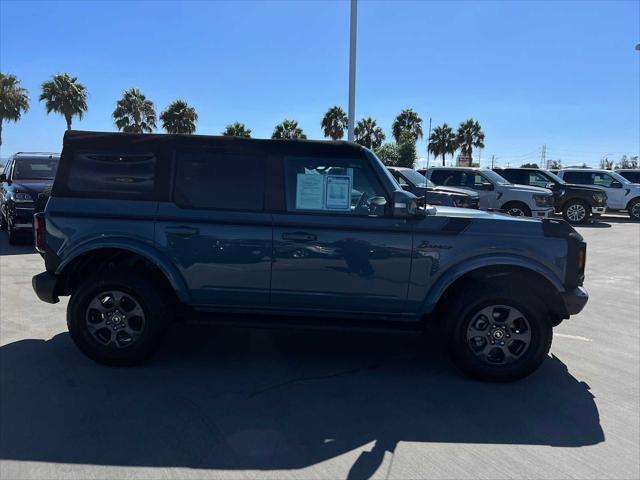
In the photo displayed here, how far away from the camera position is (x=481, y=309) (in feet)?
13.3

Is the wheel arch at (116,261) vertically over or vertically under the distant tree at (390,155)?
under

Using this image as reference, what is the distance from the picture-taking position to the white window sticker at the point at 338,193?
13.5 feet

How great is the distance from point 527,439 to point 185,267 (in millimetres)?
2840

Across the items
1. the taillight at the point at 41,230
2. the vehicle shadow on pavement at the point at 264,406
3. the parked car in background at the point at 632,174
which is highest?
the parked car in background at the point at 632,174

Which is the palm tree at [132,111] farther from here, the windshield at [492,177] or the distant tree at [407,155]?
the windshield at [492,177]

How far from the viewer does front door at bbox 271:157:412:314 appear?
404 cm

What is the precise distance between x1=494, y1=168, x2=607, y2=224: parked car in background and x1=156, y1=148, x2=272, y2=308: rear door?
14990mm

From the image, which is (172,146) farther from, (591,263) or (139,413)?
(591,263)

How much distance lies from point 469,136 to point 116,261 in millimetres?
58448

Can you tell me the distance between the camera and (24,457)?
2.96 metres

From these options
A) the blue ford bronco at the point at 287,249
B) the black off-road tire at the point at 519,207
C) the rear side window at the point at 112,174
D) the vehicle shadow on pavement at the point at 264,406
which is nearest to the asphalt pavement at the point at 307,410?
the vehicle shadow on pavement at the point at 264,406

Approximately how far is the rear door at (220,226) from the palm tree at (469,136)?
190 feet

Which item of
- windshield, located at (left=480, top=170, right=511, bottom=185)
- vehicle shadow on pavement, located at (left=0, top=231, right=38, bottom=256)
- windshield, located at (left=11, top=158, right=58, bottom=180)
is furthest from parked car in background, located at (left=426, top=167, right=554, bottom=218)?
vehicle shadow on pavement, located at (left=0, top=231, right=38, bottom=256)

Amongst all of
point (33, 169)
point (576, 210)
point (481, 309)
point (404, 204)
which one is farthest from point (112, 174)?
point (576, 210)
